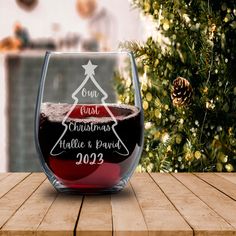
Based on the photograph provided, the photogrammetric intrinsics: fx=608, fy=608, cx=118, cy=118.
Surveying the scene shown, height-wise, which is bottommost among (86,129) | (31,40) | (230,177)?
(230,177)

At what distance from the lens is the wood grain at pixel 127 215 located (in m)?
0.64

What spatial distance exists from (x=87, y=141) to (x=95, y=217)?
0.12 metres

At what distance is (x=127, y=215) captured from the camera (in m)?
0.71

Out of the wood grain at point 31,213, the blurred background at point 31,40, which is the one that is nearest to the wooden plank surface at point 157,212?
the wood grain at point 31,213

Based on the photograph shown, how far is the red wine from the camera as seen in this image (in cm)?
78

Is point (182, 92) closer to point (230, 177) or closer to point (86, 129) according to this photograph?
point (230, 177)

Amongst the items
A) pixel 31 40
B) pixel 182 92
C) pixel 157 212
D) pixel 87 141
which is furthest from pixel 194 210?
pixel 31 40

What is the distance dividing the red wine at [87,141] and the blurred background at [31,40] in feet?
10.4

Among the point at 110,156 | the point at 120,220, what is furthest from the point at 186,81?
the point at 120,220

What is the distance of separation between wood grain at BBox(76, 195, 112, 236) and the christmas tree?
64 centimetres

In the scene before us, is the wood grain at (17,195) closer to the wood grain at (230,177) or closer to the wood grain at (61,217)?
the wood grain at (61,217)

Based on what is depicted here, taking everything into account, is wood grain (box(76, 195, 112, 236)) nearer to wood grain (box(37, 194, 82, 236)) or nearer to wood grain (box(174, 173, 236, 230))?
wood grain (box(37, 194, 82, 236))

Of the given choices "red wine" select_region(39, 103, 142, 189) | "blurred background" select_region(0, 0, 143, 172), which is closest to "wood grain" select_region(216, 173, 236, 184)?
"red wine" select_region(39, 103, 142, 189)

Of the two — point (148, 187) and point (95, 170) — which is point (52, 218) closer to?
point (95, 170)
